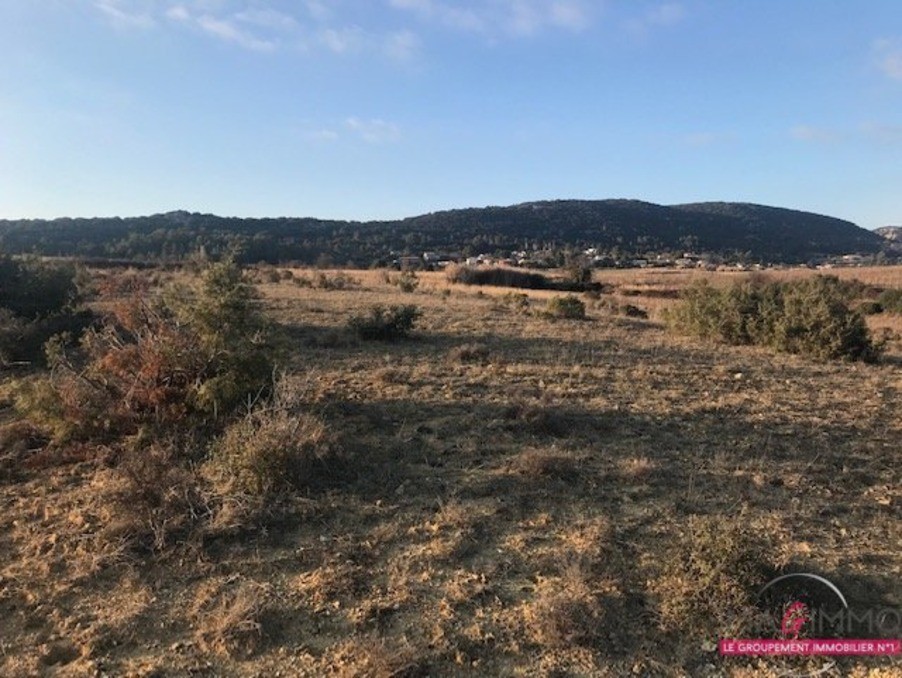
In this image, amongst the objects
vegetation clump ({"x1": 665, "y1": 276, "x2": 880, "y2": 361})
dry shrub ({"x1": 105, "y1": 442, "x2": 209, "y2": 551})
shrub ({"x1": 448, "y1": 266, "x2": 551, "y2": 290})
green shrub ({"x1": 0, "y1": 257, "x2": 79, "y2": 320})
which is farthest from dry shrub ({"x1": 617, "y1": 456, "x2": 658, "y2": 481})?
shrub ({"x1": 448, "y1": 266, "x2": 551, "y2": 290})

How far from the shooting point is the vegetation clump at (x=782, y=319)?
14.7 m

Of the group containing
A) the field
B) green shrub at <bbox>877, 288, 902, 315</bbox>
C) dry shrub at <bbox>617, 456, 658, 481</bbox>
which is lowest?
green shrub at <bbox>877, 288, 902, 315</bbox>

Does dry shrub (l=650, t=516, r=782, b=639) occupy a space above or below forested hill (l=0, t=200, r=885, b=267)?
below

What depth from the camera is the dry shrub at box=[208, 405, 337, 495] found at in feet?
19.2

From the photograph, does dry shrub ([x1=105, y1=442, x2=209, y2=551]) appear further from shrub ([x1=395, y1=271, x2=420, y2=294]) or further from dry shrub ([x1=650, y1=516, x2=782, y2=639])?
shrub ([x1=395, y1=271, x2=420, y2=294])

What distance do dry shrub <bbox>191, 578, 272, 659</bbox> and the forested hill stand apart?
179 feet

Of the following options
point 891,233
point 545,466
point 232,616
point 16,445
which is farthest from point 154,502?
point 891,233

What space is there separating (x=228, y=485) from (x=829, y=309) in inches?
579

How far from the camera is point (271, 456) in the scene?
5934mm

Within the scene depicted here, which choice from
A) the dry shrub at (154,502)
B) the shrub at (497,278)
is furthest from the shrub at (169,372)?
the shrub at (497,278)

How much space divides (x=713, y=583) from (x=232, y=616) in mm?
3128

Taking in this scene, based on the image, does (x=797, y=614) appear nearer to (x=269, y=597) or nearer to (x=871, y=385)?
(x=269, y=597)

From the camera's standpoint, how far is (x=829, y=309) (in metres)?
15.3

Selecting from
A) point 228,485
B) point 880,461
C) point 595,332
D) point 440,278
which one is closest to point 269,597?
point 228,485
